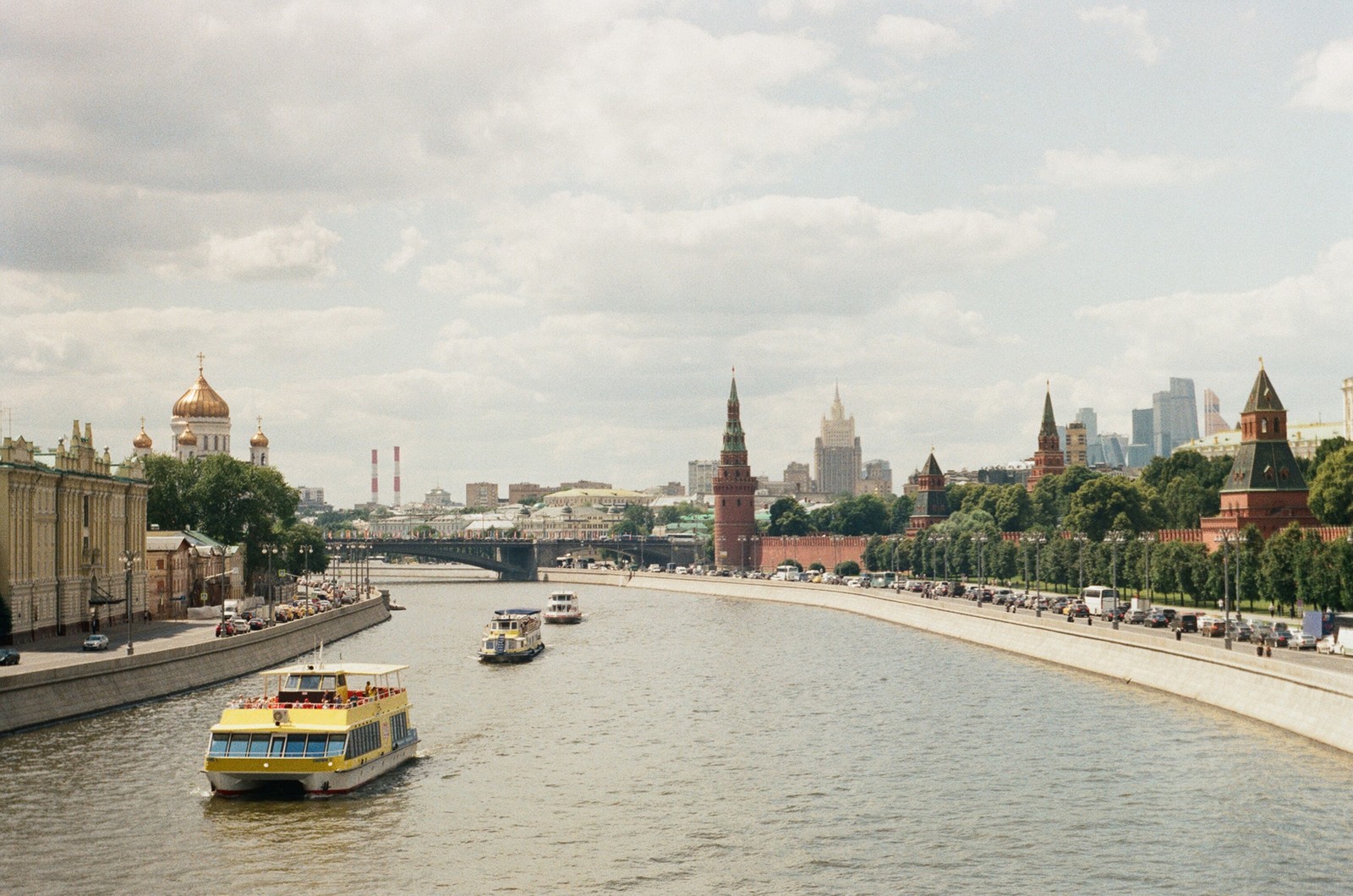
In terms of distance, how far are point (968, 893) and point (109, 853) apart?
19605 millimetres

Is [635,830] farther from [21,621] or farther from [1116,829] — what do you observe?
[21,621]

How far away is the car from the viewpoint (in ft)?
223

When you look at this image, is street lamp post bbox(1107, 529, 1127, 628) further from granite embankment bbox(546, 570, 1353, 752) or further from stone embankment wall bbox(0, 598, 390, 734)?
stone embankment wall bbox(0, 598, 390, 734)

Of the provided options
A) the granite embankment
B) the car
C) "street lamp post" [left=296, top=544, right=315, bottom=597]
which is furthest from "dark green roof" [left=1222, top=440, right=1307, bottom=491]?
"street lamp post" [left=296, top=544, right=315, bottom=597]

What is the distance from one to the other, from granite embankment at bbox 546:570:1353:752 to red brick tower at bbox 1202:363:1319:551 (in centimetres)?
2108

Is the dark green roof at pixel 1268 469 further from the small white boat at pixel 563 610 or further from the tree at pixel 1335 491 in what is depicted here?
the small white boat at pixel 563 610

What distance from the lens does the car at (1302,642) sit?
6788 centimetres

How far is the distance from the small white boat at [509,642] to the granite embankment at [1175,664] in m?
26.2

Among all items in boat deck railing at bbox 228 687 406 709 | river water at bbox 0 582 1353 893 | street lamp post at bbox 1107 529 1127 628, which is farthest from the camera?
street lamp post at bbox 1107 529 1127 628

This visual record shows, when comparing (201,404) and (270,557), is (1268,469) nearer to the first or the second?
(270,557)

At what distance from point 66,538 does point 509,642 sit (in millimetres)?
23302

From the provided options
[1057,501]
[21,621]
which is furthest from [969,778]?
[1057,501]

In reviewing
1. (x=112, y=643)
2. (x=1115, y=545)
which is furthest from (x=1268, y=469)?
(x=112, y=643)

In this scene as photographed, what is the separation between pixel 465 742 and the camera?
55.7 metres
